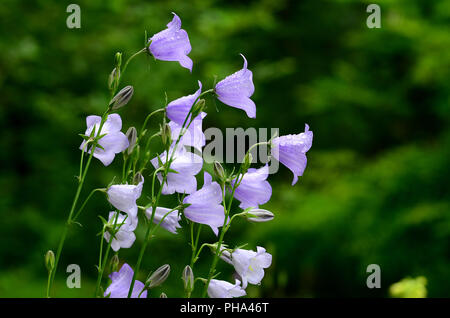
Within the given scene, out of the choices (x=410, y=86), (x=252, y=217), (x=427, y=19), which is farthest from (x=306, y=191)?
(x=252, y=217)

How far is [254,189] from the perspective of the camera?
1024 mm

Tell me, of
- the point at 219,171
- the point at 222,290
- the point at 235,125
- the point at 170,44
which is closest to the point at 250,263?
the point at 222,290

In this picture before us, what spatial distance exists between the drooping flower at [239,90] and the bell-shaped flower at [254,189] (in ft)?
0.35

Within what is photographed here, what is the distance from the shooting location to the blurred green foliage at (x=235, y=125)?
314 cm

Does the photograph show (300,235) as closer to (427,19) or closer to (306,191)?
(306,191)

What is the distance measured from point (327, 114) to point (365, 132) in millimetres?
379

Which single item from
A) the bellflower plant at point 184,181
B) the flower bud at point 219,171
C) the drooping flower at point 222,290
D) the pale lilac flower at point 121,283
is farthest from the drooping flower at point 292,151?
the pale lilac flower at point 121,283

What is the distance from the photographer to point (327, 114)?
4949 millimetres

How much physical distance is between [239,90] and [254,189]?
18cm

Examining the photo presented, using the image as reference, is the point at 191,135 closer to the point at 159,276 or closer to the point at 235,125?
the point at 159,276

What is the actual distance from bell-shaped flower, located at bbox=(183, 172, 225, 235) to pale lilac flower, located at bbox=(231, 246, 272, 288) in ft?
0.19

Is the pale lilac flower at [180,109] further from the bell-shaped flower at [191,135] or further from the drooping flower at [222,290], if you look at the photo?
the drooping flower at [222,290]

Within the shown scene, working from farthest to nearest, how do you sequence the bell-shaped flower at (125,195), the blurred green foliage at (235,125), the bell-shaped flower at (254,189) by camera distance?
the blurred green foliage at (235,125), the bell-shaped flower at (254,189), the bell-shaped flower at (125,195)

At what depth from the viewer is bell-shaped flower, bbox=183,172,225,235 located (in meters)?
0.98
